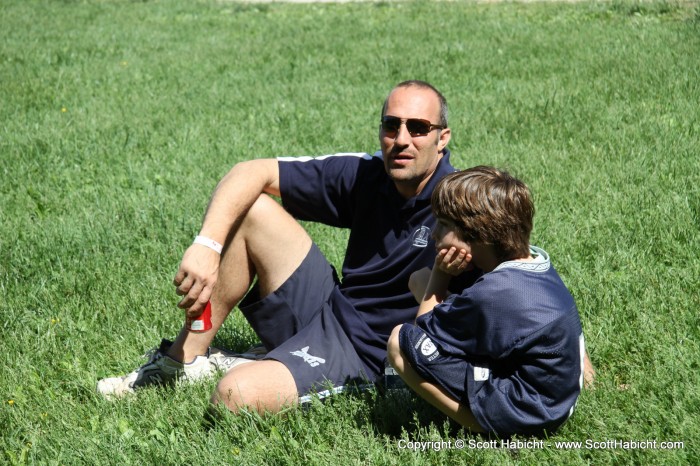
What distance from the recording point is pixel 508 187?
3346mm

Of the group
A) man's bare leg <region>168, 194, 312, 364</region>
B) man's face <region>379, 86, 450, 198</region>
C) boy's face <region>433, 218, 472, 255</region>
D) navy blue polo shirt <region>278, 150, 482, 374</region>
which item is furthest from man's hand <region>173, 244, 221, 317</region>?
boy's face <region>433, 218, 472, 255</region>

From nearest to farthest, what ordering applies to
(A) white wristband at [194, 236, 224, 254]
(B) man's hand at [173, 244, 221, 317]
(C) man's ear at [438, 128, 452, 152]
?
(B) man's hand at [173, 244, 221, 317]
(A) white wristband at [194, 236, 224, 254]
(C) man's ear at [438, 128, 452, 152]

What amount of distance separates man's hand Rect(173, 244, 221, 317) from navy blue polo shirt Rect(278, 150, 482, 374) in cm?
59

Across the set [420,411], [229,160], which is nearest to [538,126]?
[229,160]

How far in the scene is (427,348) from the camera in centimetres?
331

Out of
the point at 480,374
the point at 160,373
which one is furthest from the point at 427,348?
the point at 160,373

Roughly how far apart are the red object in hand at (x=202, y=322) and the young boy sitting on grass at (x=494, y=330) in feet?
3.17

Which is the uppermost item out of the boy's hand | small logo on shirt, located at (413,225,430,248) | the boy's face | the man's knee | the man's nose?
the man's nose

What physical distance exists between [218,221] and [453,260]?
119cm

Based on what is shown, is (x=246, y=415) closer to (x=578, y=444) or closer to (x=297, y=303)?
(x=297, y=303)

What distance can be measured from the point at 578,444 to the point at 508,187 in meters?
1.04

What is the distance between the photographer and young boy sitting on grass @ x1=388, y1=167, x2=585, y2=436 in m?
3.19

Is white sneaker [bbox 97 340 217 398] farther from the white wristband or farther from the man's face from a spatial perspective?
the man's face

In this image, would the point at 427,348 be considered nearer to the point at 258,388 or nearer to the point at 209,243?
the point at 258,388
